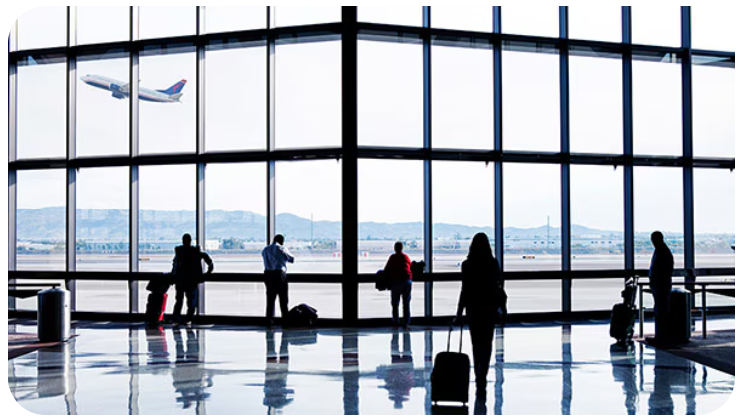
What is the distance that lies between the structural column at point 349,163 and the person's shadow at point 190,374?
114 inches

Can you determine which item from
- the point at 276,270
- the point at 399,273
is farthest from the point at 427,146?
the point at 276,270

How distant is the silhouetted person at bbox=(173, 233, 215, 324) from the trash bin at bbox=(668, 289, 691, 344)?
8.22 m

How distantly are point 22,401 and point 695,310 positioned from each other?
44.4 feet

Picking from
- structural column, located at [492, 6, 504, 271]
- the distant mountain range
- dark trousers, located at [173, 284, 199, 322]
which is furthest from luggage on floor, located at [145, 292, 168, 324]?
structural column, located at [492, 6, 504, 271]

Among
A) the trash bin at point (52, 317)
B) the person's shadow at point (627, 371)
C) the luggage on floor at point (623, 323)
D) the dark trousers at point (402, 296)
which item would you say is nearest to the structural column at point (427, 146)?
the dark trousers at point (402, 296)

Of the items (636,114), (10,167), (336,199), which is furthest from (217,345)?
(636,114)

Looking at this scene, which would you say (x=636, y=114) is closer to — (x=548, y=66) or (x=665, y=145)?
(x=665, y=145)

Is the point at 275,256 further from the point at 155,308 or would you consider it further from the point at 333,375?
the point at 333,375

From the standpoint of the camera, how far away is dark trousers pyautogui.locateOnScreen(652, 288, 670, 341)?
1130cm

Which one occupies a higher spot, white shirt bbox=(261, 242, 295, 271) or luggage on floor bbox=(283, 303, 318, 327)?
white shirt bbox=(261, 242, 295, 271)

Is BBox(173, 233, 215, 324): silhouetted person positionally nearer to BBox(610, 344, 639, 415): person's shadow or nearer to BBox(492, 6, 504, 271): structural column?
BBox(492, 6, 504, 271): structural column

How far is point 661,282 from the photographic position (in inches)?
444

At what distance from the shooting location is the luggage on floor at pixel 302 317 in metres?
13.2

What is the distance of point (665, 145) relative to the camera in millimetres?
15266
